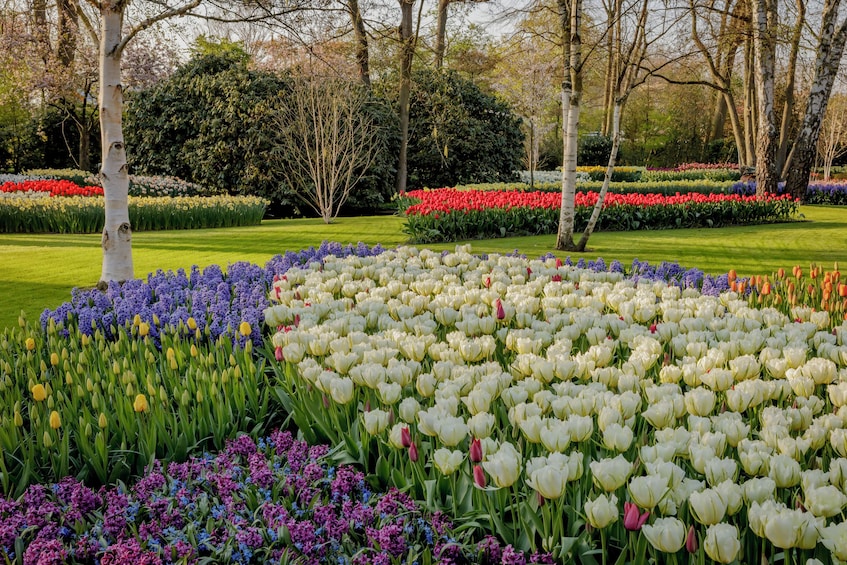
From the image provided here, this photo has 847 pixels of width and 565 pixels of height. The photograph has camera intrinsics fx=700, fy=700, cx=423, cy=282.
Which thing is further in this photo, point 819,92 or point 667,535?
point 819,92

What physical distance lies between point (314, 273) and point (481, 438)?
3.78 meters

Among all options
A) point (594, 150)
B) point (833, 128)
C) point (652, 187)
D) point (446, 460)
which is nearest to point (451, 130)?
point (652, 187)

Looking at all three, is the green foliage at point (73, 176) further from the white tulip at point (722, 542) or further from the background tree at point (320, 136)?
the white tulip at point (722, 542)

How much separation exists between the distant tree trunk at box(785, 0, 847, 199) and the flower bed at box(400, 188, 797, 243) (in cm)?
257

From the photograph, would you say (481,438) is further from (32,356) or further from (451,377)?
(32,356)

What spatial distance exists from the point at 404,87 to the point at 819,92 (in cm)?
1107

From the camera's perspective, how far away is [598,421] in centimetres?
250

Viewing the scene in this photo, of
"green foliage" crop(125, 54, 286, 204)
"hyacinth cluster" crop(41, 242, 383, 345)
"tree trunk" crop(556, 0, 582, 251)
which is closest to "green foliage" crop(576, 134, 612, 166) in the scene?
"green foliage" crop(125, 54, 286, 204)

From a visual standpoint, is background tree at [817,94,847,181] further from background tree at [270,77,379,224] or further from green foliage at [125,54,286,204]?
green foliage at [125,54,286,204]

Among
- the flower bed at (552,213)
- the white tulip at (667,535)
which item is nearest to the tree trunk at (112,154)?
the flower bed at (552,213)

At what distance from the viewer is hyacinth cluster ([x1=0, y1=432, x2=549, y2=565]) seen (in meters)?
2.10

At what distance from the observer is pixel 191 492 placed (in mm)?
2615

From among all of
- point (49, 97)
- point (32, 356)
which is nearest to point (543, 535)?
point (32, 356)

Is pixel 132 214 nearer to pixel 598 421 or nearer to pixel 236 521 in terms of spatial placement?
pixel 236 521
